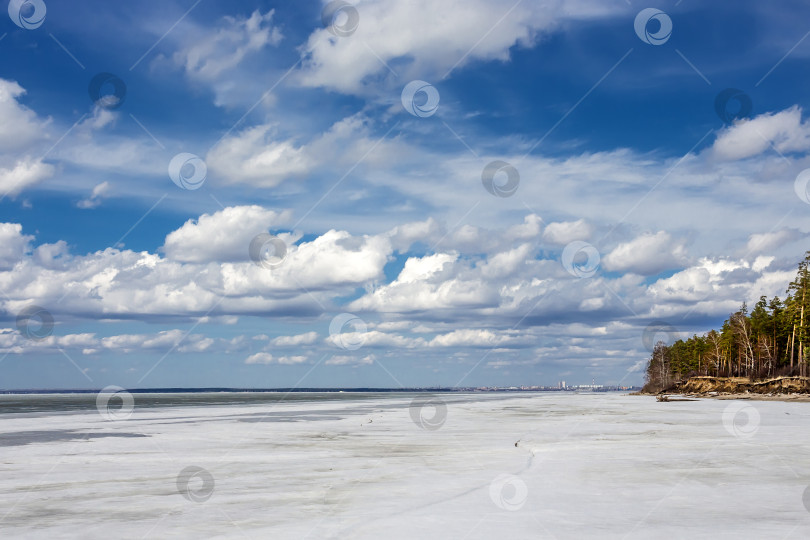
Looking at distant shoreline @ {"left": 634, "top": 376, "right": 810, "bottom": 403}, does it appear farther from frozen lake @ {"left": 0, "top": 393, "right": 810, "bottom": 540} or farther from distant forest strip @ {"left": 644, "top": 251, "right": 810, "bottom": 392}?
frozen lake @ {"left": 0, "top": 393, "right": 810, "bottom": 540}

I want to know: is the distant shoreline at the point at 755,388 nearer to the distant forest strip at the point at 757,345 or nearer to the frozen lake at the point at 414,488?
the distant forest strip at the point at 757,345

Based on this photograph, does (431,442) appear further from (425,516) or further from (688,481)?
(425,516)

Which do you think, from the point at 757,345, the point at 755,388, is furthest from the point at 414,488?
the point at 757,345

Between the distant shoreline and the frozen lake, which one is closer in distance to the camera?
the frozen lake

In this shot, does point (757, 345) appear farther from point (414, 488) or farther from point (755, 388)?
point (414, 488)

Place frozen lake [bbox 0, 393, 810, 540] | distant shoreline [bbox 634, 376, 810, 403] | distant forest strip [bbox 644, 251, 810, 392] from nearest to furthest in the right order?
frozen lake [bbox 0, 393, 810, 540] < distant shoreline [bbox 634, 376, 810, 403] < distant forest strip [bbox 644, 251, 810, 392]

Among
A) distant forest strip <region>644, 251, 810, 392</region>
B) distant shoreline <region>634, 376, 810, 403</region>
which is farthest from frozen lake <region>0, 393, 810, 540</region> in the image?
distant forest strip <region>644, 251, 810, 392</region>

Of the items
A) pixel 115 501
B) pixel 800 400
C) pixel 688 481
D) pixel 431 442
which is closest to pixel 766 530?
pixel 688 481

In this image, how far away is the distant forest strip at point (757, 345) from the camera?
323 ft

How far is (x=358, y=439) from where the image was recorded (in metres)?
26.8

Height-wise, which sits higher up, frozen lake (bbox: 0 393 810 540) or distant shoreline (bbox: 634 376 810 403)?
distant shoreline (bbox: 634 376 810 403)

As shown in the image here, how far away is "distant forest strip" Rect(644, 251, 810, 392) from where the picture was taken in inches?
3875

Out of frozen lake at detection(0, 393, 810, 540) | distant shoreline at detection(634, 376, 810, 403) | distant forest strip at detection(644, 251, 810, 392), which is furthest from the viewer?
distant forest strip at detection(644, 251, 810, 392)

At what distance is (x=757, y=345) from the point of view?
125m
